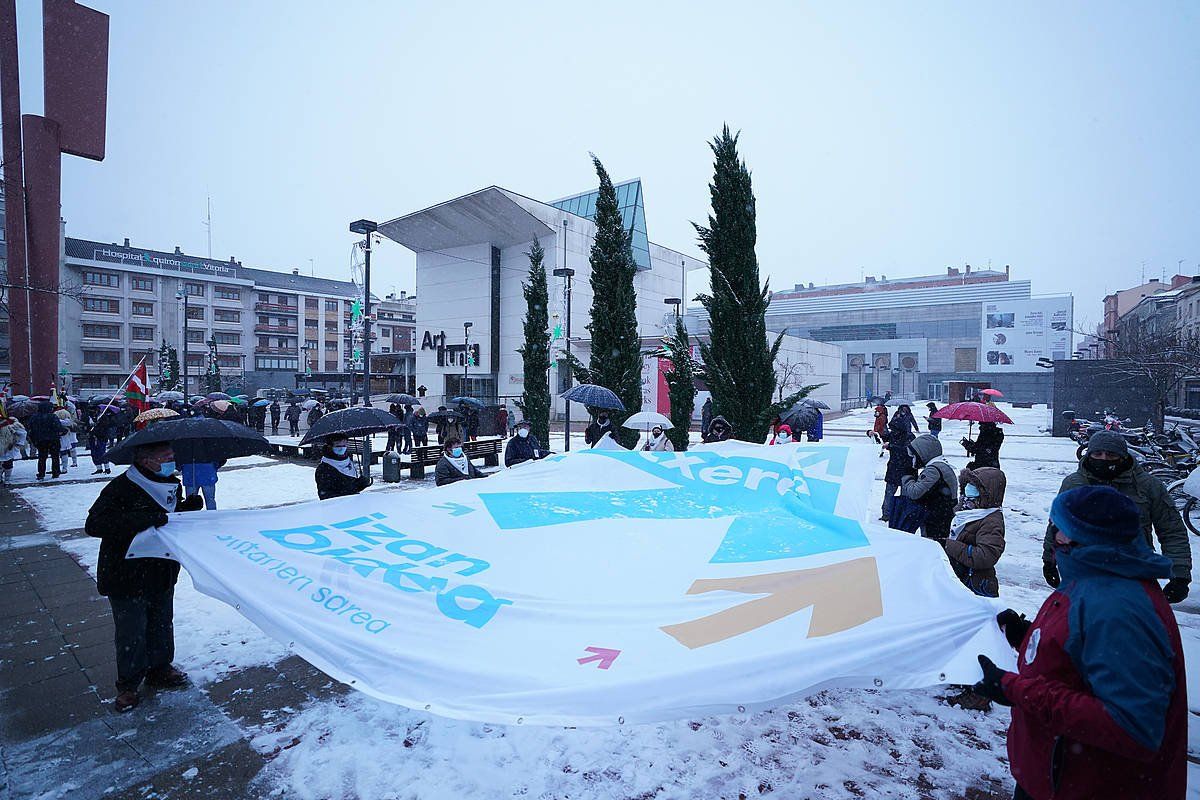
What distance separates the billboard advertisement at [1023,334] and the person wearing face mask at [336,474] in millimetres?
87587

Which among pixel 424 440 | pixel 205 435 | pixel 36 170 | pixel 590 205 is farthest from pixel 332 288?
pixel 205 435

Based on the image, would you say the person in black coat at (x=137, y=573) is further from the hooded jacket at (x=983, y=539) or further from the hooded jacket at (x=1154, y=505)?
the hooded jacket at (x=1154, y=505)

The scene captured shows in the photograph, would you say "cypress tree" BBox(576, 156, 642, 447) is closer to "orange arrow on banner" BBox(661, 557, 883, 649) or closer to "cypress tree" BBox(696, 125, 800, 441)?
"cypress tree" BBox(696, 125, 800, 441)

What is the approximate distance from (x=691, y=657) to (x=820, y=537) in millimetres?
2247

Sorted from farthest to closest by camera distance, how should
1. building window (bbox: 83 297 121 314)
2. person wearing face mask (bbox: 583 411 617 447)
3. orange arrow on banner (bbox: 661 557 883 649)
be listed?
1. building window (bbox: 83 297 121 314)
2. person wearing face mask (bbox: 583 411 617 447)
3. orange arrow on banner (bbox: 661 557 883 649)

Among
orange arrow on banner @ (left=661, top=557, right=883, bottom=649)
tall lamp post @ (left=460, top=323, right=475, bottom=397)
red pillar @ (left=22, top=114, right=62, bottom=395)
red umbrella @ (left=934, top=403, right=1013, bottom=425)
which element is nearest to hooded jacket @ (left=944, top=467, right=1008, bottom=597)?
orange arrow on banner @ (left=661, top=557, right=883, bottom=649)

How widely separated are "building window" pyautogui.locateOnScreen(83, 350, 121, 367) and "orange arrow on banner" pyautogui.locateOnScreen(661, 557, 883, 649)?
270 feet

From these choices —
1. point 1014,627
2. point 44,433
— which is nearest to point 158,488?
point 1014,627

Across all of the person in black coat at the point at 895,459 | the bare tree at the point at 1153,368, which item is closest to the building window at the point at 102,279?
the person in black coat at the point at 895,459

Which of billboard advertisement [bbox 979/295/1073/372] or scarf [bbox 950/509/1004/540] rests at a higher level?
billboard advertisement [bbox 979/295/1073/372]

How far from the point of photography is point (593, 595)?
3.57 metres

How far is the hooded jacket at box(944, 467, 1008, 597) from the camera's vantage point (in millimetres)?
4652

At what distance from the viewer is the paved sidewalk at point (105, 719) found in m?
3.58

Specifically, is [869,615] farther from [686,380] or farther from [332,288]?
[332,288]
